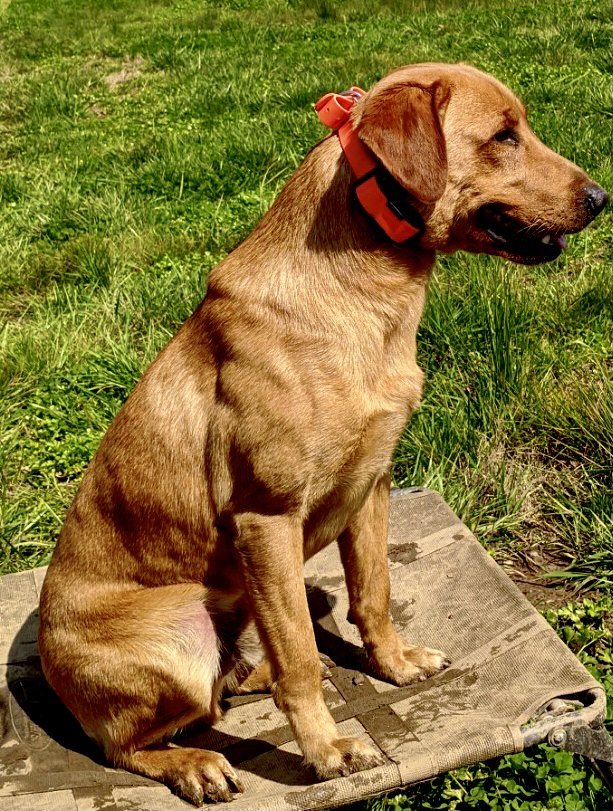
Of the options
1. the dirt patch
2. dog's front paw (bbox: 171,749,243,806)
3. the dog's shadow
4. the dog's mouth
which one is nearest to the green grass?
the dirt patch

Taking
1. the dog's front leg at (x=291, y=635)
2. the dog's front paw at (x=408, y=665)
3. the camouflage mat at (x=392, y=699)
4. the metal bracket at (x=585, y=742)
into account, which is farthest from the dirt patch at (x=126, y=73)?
the metal bracket at (x=585, y=742)

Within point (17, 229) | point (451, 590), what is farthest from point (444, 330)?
point (17, 229)

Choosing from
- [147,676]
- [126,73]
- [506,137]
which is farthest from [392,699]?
[126,73]

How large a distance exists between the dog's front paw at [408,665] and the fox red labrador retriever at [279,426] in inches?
18.3

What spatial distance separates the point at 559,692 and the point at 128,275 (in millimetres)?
3538

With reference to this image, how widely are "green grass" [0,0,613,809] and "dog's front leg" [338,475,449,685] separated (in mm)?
377

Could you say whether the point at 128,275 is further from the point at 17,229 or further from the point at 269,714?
the point at 269,714

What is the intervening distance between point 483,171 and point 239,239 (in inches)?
135

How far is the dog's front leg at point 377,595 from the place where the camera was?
2.98m

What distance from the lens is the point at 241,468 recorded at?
8.45 ft

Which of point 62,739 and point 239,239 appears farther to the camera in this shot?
point 239,239

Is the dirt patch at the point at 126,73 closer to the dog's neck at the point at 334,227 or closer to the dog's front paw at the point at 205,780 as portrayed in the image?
the dog's neck at the point at 334,227

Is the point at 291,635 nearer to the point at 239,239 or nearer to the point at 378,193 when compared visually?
the point at 378,193

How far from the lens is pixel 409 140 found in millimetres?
2414
